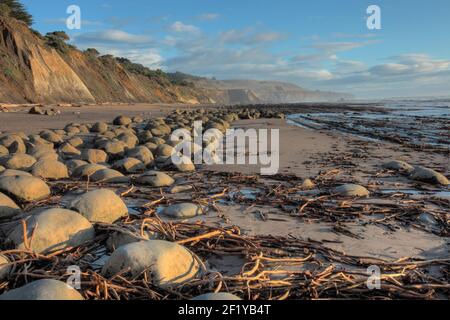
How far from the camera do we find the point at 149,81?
183ft

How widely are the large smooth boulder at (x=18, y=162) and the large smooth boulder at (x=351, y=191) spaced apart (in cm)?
402

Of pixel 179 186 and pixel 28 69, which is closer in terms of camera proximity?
pixel 179 186

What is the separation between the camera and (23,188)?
13.2 ft

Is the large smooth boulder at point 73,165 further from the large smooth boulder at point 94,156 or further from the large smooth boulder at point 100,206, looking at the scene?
the large smooth boulder at point 100,206

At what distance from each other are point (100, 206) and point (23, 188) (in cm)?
116

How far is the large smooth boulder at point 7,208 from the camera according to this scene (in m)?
3.49

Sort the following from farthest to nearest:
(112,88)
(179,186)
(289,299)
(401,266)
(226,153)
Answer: (112,88) < (226,153) < (179,186) < (401,266) < (289,299)

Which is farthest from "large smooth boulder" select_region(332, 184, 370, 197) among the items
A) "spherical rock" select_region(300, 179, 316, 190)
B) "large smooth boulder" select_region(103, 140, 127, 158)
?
"large smooth boulder" select_region(103, 140, 127, 158)

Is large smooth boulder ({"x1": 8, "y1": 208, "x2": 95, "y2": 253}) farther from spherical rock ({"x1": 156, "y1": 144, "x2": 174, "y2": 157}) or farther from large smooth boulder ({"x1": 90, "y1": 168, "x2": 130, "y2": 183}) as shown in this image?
spherical rock ({"x1": 156, "y1": 144, "x2": 174, "y2": 157})

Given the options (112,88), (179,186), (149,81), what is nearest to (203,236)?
(179,186)

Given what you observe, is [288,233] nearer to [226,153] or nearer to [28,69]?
[226,153]

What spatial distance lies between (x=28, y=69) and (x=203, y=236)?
80.4 feet

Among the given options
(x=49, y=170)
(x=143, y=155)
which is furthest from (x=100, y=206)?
(x=143, y=155)

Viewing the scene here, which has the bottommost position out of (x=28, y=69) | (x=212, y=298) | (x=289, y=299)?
(x=289, y=299)
